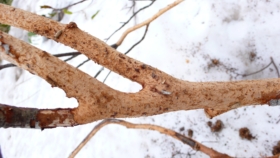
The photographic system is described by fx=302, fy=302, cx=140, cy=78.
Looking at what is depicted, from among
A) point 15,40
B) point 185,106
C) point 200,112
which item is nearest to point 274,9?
point 200,112

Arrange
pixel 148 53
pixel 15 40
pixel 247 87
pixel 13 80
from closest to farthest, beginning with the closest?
pixel 15 40 < pixel 247 87 < pixel 148 53 < pixel 13 80

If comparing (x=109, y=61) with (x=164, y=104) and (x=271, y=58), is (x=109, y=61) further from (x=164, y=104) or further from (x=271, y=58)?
(x=271, y=58)

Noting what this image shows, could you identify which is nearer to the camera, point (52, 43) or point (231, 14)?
point (231, 14)

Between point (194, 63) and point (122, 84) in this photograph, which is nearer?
point (194, 63)

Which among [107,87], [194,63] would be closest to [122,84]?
[194,63]

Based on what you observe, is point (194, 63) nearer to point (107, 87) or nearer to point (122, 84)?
point (122, 84)

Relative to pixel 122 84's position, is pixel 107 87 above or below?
above

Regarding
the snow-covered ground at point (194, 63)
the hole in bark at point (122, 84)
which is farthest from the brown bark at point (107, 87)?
the hole in bark at point (122, 84)
